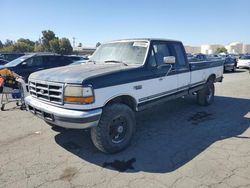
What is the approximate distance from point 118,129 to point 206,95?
14.5 ft

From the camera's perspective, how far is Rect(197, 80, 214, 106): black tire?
739 cm

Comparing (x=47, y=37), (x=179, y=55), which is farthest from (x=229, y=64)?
(x=47, y=37)

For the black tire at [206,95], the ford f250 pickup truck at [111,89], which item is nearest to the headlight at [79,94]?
the ford f250 pickup truck at [111,89]

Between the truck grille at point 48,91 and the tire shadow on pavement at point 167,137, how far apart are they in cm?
106

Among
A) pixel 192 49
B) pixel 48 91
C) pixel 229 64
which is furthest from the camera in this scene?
pixel 192 49

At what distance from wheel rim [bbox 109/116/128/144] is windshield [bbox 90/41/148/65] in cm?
128

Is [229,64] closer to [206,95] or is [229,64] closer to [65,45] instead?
[206,95]

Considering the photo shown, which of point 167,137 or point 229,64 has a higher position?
point 229,64

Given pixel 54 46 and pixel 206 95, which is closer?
pixel 206 95

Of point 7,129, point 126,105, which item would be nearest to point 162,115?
point 126,105

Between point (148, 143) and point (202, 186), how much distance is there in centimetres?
158

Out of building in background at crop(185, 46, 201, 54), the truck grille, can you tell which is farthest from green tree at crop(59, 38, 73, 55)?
building in background at crop(185, 46, 201, 54)

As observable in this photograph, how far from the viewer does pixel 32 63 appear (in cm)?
1070

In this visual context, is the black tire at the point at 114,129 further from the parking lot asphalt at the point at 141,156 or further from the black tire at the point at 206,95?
the black tire at the point at 206,95
